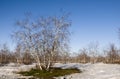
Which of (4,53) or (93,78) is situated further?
(4,53)

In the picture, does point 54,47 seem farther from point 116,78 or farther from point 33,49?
point 116,78

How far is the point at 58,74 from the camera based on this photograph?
34.7 metres

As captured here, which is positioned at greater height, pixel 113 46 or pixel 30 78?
pixel 113 46

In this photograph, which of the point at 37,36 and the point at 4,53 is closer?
the point at 37,36

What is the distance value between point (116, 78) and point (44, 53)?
16.4m

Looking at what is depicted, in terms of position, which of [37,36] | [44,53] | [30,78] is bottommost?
[30,78]

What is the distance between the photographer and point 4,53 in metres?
115

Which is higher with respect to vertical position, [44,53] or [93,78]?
[44,53]

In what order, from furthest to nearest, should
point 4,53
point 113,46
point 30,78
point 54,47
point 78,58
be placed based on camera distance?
point 78,58
point 4,53
point 113,46
point 54,47
point 30,78

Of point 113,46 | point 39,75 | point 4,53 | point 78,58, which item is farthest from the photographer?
point 78,58

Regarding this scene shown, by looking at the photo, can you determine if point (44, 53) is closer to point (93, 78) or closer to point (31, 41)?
point (31, 41)

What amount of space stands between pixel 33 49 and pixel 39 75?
19.5ft

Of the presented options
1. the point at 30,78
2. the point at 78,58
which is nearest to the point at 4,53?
the point at 78,58

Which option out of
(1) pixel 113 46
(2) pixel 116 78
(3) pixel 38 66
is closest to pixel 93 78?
(2) pixel 116 78
